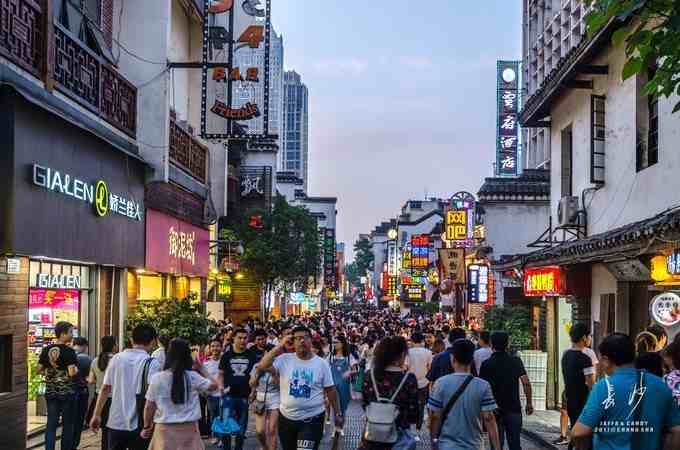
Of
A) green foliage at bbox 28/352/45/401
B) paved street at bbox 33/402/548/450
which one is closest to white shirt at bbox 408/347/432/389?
paved street at bbox 33/402/548/450

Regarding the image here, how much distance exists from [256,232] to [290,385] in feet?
112

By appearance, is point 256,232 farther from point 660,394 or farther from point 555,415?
point 660,394

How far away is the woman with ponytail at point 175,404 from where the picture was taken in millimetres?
9172

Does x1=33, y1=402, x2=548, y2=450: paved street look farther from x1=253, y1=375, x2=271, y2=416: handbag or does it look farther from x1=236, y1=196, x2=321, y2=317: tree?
x1=236, y1=196, x2=321, y2=317: tree

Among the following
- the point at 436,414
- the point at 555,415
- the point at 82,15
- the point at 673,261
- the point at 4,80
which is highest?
the point at 82,15

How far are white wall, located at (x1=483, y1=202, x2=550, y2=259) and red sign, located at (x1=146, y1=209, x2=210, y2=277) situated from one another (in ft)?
46.1

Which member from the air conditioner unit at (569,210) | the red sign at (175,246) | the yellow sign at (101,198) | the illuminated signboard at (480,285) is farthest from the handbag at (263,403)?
the illuminated signboard at (480,285)

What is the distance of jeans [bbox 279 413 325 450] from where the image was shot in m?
11.1

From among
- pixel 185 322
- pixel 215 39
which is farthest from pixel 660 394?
pixel 215 39

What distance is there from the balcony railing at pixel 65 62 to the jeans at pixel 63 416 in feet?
14.5

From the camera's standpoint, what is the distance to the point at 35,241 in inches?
526

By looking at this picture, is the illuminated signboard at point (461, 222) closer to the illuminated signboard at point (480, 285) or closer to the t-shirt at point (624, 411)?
the illuminated signboard at point (480, 285)

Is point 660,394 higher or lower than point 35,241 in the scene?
lower

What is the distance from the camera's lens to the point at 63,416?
13.1 m
